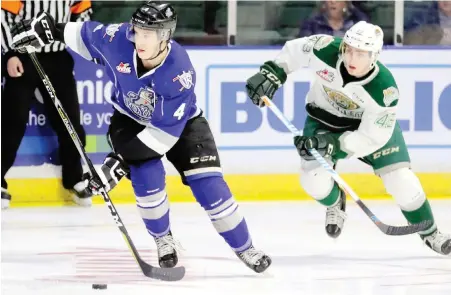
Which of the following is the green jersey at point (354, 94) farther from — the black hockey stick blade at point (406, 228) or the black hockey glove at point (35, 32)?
the black hockey glove at point (35, 32)

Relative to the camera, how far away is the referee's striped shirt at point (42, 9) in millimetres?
5918

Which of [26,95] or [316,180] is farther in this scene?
[26,95]

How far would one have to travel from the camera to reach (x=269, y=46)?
6.39 meters

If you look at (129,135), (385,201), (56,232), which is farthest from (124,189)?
(129,135)

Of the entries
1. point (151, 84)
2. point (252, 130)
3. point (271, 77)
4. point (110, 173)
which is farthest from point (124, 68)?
point (252, 130)

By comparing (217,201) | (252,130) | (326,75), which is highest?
(326,75)

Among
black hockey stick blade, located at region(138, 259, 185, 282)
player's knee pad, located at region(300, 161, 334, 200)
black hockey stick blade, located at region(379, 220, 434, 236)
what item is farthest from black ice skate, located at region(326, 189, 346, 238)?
black hockey stick blade, located at region(138, 259, 185, 282)

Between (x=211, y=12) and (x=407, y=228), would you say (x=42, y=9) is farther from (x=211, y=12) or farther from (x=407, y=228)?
(x=407, y=228)

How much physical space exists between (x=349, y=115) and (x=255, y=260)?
0.78 metres

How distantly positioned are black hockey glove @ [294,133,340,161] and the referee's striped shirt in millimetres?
1642

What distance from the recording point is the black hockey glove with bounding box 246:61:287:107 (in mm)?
4879

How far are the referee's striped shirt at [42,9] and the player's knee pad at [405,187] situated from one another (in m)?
1.87

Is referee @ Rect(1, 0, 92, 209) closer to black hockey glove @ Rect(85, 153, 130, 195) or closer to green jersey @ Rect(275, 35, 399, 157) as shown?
green jersey @ Rect(275, 35, 399, 157)

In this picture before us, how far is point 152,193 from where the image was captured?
4.35 meters
